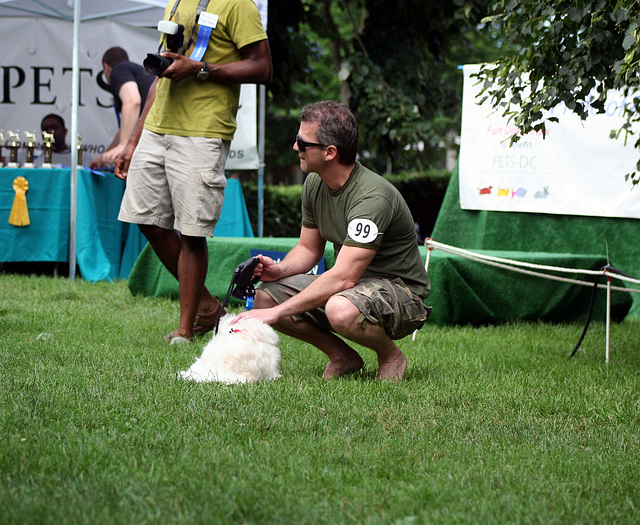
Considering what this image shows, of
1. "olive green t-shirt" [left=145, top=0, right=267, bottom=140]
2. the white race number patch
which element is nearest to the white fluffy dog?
the white race number patch

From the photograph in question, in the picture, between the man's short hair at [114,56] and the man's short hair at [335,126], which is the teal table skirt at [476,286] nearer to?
the man's short hair at [335,126]

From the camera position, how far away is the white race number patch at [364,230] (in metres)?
3.53

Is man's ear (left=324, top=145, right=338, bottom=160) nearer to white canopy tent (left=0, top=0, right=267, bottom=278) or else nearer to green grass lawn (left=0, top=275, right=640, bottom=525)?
green grass lawn (left=0, top=275, right=640, bottom=525)

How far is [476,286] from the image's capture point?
6.00 meters

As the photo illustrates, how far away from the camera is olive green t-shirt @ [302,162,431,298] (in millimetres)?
3543

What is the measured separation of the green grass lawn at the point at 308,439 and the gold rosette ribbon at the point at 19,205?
3025 mm

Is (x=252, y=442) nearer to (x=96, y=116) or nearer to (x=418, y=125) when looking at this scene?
(x=96, y=116)

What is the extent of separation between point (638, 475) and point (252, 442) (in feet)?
4.08

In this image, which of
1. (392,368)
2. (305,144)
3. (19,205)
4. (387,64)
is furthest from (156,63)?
(387,64)

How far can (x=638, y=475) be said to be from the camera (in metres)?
2.56

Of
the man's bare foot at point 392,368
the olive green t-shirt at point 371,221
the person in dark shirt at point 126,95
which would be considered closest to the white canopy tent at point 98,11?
the person in dark shirt at point 126,95

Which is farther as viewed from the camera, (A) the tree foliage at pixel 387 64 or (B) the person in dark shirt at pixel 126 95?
(A) the tree foliage at pixel 387 64

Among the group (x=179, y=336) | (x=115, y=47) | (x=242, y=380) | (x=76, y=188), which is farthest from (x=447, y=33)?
(x=242, y=380)

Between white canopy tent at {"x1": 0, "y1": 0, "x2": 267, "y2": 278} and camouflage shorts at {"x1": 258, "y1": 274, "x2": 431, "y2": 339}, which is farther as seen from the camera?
white canopy tent at {"x1": 0, "y1": 0, "x2": 267, "y2": 278}
